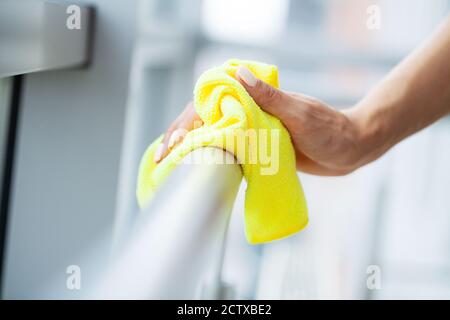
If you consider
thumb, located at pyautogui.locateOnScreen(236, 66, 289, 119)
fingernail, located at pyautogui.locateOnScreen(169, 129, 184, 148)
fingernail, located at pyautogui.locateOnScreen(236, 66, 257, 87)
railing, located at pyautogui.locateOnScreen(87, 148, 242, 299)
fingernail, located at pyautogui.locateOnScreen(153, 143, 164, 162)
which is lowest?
railing, located at pyautogui.locateOnScreen(87, 148, 242, 299)

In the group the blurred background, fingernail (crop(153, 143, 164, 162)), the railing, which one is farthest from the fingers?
the blurred background

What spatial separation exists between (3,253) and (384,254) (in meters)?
0.98

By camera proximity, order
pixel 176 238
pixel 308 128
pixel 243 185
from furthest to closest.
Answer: pixel 243 185 < pixel 308 128 < pixel 176 238

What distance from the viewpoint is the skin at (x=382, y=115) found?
608 mm

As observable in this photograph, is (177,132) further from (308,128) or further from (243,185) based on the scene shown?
(243,185)

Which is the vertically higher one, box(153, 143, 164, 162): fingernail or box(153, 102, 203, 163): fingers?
box(153, 102, 203, 163): fingers

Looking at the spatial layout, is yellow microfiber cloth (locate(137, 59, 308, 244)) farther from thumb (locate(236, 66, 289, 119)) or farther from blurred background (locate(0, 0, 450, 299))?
blurred background (locate(0, 0, 450, 299))

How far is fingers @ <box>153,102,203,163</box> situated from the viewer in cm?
53

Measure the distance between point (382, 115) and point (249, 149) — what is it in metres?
0.24

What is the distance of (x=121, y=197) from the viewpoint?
37.6 inches

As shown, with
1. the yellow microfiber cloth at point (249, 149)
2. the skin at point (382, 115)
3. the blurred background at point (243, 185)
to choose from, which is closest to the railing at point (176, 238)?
the yellow microfiber cloth at point (249, 149)

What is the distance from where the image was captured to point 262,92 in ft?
1.72

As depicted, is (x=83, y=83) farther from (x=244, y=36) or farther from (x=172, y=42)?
(x=244, y=36)

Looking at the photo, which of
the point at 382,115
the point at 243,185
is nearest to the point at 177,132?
the point at 382,115
